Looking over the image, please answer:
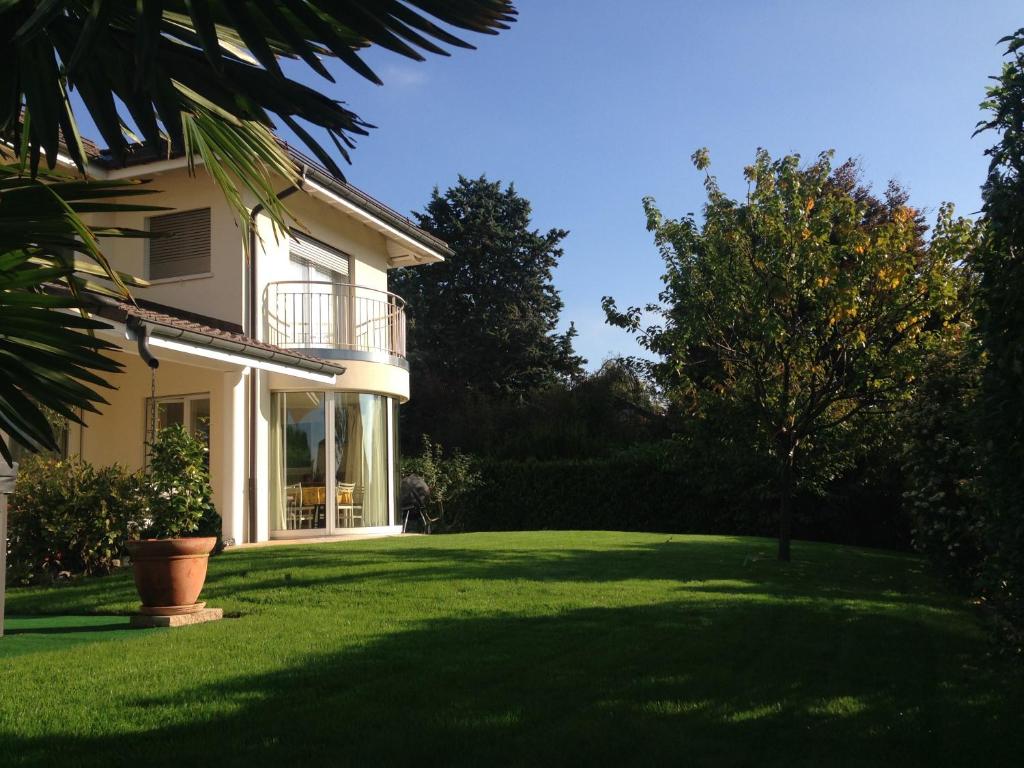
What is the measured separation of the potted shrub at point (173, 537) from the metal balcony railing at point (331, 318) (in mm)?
7829

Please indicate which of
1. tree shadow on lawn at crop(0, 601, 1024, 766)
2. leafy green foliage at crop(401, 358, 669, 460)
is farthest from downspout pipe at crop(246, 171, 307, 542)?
leafy green foliage at crop(401, 358, 669, 460)

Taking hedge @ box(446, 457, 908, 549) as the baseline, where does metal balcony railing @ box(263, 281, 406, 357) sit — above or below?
above

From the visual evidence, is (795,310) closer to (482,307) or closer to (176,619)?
(176,619)

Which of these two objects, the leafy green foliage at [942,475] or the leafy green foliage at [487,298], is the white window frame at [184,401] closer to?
the leafy green foliage at [942,475]

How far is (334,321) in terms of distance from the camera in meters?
18.0

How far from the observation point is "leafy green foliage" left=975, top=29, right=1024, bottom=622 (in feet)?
16.5

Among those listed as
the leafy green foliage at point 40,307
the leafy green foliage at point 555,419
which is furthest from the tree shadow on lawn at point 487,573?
the leafy green foliage at point 555,419

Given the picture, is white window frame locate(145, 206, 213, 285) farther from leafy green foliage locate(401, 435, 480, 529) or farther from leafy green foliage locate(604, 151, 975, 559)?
leafy green foliage locate(401, 435, 480, 529)

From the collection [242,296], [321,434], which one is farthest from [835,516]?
[242,296]

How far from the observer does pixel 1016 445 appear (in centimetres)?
506

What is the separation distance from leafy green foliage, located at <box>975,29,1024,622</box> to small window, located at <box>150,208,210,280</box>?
44.9 feet

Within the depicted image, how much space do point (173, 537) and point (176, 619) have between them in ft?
3.50

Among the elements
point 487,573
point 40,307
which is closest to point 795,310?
point 487,573

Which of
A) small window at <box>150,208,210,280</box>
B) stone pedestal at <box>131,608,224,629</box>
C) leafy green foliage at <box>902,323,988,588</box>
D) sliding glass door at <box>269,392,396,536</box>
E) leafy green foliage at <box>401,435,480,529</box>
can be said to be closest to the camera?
stone pedestal at <box>131,608,224,629</box>
